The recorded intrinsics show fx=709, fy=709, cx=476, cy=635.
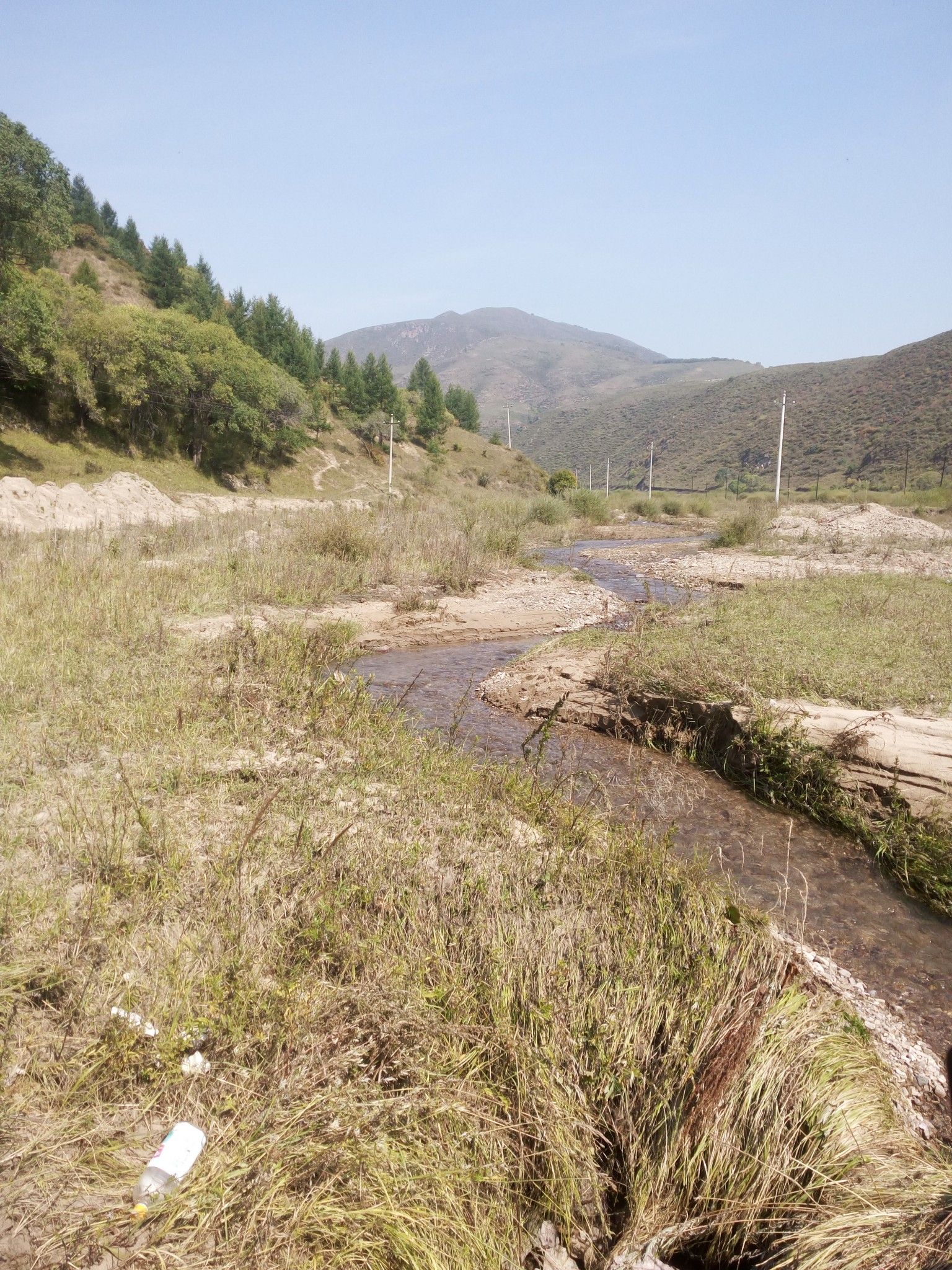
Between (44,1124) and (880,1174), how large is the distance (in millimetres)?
2447

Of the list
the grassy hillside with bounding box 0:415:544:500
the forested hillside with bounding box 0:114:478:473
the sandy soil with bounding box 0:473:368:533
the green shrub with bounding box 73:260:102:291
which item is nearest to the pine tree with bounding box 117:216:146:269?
the forested hillside with bounding box 0:114:478:473

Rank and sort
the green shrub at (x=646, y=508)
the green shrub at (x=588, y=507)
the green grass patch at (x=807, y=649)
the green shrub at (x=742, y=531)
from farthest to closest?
the green shrub at (x=646, y=508)
the green shrub at (x=588, y=507)
the green shrub at (x=742, y=531)
the green grass patch at (x=807, y=649)

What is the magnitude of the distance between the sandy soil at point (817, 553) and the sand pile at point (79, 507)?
41.8 ft

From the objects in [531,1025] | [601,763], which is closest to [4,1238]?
[531,1025]

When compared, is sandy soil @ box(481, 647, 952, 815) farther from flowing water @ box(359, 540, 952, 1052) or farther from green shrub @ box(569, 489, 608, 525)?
green shrub @ box(569, 489, 608, 525)

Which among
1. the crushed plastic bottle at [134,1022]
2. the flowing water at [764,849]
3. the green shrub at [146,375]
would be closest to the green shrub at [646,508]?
the green shrub at [146,375]

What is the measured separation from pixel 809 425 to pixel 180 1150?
71614mm

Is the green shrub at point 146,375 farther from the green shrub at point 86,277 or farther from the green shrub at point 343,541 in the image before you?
the green shrub at point 343,541

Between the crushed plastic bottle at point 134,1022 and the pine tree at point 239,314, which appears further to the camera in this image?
the pine tree at point 239,314

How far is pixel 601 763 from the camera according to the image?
6.28m

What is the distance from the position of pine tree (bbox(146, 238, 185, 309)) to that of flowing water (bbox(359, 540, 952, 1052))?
61624 mm

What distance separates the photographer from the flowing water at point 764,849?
365 centimetres

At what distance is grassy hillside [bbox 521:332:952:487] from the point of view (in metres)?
52.4

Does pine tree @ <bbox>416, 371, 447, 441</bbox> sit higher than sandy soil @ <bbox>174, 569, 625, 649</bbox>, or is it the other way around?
pine tree @ <bbox>416, 371, 447, 441</bbox>
